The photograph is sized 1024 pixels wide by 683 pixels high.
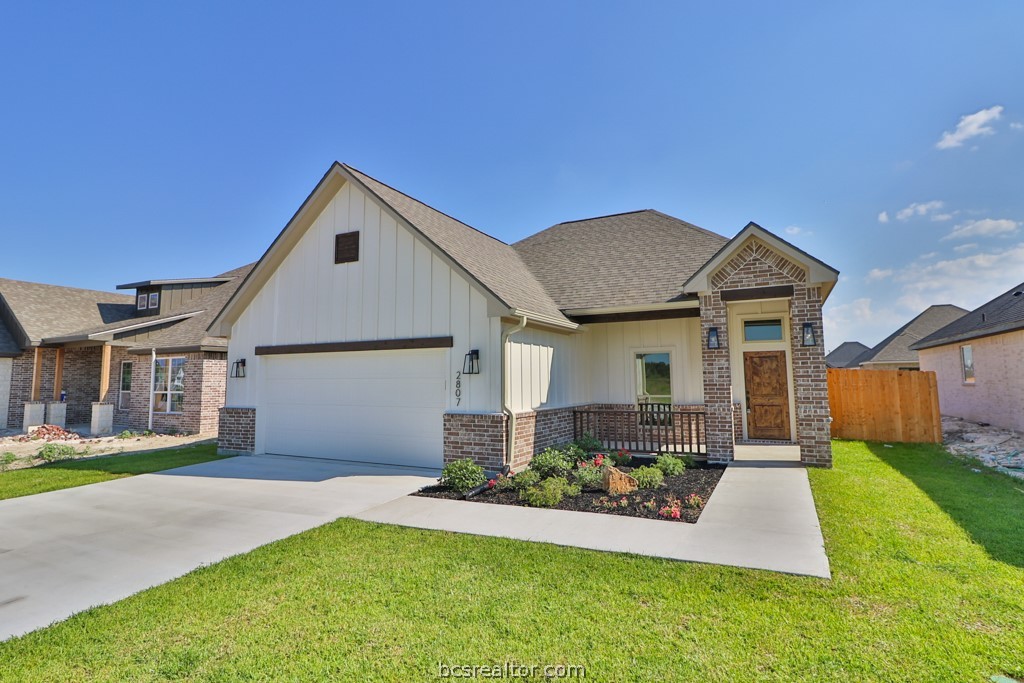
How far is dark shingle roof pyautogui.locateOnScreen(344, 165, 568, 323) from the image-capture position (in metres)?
9.49

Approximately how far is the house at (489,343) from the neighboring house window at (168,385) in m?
5.88

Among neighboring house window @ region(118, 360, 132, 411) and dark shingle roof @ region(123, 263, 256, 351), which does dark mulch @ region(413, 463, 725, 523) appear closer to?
dark shingle roof @ region(123, 263, 256, 351)

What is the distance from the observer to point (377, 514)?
20.9ft

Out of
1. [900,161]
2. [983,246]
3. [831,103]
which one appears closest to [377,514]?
[831,103]

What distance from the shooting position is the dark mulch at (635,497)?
635 cm

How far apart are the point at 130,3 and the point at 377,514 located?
11.1m

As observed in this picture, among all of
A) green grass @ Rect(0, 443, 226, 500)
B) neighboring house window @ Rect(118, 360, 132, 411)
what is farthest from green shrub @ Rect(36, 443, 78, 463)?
neighboring house window @ Rect(118, 360, 132, 411)

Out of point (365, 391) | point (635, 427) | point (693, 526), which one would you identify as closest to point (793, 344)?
point (635, 427)

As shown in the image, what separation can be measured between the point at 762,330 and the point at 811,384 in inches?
96.5

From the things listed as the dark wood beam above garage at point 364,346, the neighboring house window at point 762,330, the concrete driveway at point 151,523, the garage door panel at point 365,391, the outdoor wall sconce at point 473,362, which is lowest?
the concrete driveway at point 151,523

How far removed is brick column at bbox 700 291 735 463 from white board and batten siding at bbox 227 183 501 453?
4.25 metres

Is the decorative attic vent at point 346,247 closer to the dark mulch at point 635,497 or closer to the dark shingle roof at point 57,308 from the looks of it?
the dark mulch at point 635,497

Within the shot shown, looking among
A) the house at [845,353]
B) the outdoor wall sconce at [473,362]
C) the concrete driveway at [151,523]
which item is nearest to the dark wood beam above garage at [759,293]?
the outdoor wall sconce at [473,362]

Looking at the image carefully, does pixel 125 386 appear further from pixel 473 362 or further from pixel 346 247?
pixel 473 362
